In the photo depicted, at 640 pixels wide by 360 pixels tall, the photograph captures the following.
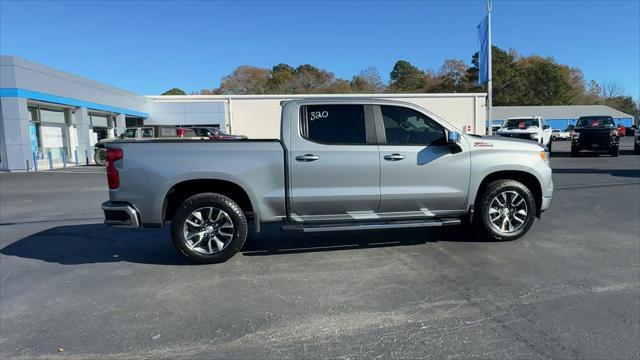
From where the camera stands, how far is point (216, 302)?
14.0 ft

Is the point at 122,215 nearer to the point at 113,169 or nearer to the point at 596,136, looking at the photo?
the point at 113,169

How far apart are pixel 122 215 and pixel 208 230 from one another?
3.31 feet

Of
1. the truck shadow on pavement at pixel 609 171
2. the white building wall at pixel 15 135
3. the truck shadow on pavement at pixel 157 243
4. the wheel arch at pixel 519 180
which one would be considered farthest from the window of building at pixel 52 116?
the truck shadow on pavement at pixel 609 171

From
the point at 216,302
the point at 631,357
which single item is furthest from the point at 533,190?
the point at 216,302

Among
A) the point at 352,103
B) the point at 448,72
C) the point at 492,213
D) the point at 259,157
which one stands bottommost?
the point at 492,213

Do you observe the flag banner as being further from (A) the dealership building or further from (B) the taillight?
(B) the taillight

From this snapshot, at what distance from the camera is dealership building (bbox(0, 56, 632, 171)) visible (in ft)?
66.9

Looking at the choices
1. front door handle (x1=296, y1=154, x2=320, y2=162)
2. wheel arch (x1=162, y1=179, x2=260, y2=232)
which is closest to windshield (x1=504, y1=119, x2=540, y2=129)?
front door handle (x1=296, y1=154, x2=320, y2=162)

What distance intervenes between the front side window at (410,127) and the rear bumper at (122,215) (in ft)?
10.7

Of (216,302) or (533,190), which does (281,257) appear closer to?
(216,302)

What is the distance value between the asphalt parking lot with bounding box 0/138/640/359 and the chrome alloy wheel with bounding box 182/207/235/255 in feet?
0.84

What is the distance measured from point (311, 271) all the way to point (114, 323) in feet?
6.93

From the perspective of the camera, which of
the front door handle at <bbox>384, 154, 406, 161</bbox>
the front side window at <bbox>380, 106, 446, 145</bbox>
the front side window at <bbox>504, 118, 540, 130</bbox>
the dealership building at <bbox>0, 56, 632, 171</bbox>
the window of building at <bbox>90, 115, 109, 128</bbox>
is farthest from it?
the window of building at <bbox>90, 115, 109, 128</bbox>

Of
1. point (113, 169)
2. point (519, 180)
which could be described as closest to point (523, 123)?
point (519, 180)
